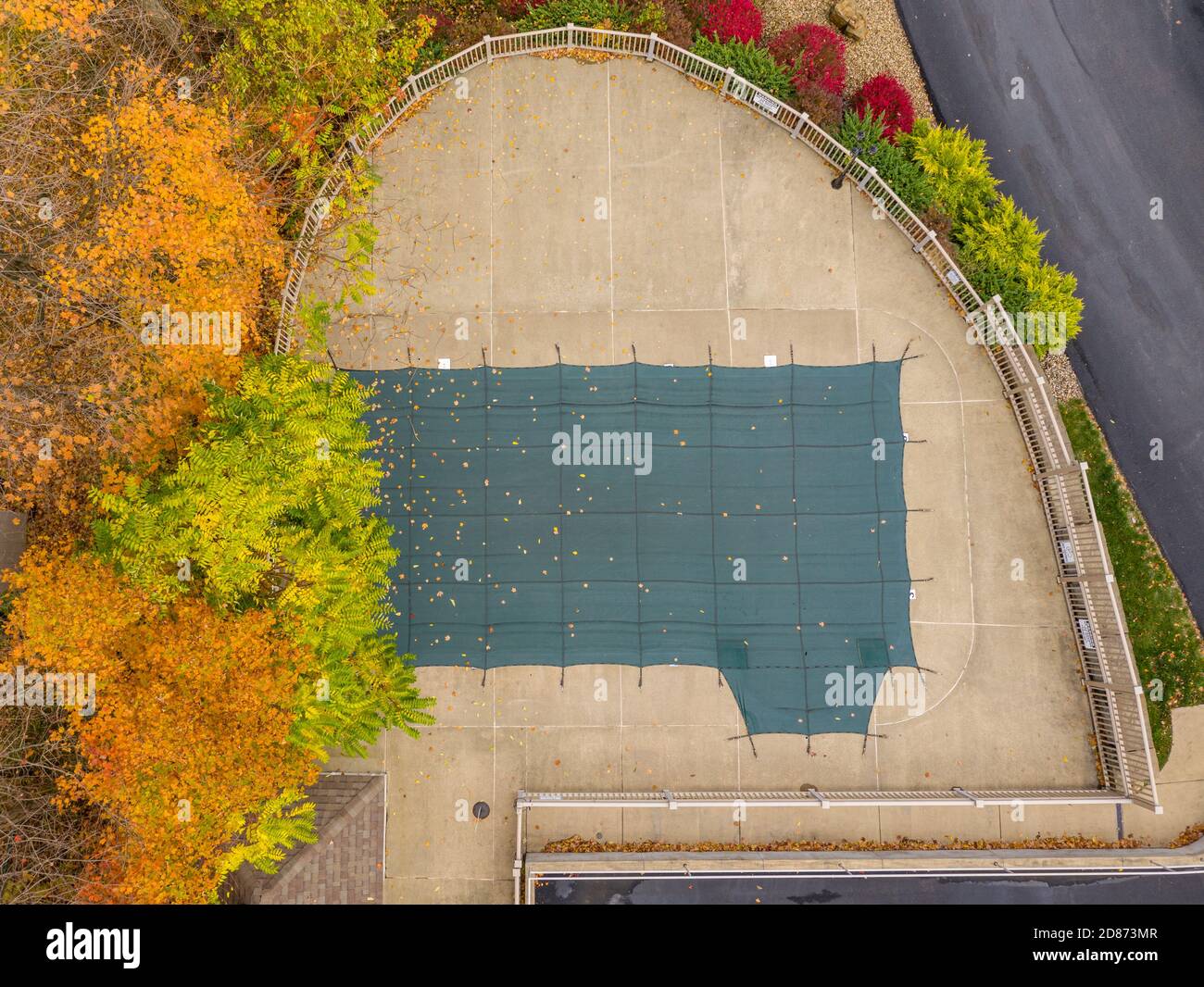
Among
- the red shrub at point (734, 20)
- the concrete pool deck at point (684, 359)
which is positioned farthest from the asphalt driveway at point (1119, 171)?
the red shrub at point (734, 20)

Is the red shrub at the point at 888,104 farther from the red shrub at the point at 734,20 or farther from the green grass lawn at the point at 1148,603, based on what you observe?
the green grass lawn at the point at 1148,603

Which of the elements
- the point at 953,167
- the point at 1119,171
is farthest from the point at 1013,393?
the point at 1119,171

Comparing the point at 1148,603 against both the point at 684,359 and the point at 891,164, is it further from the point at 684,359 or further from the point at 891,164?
the point at 684,359

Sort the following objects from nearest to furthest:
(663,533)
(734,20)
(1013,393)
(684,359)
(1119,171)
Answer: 1. (663,533)
2. (1013,393)
3. (684,359)
4. (734,20)
5. (1119,171)

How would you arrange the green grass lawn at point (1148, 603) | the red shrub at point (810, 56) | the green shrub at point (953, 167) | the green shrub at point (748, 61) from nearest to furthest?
the green grass lawn at point (1148, 603), the green shrub at point (953, 167), the green shrub at point (748, 61), the red shrub at point (810, 56)

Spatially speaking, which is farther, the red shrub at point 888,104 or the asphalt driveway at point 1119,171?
the asphalt driveway at point 1119,171

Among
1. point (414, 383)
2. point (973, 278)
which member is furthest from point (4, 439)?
point (973, 278)
